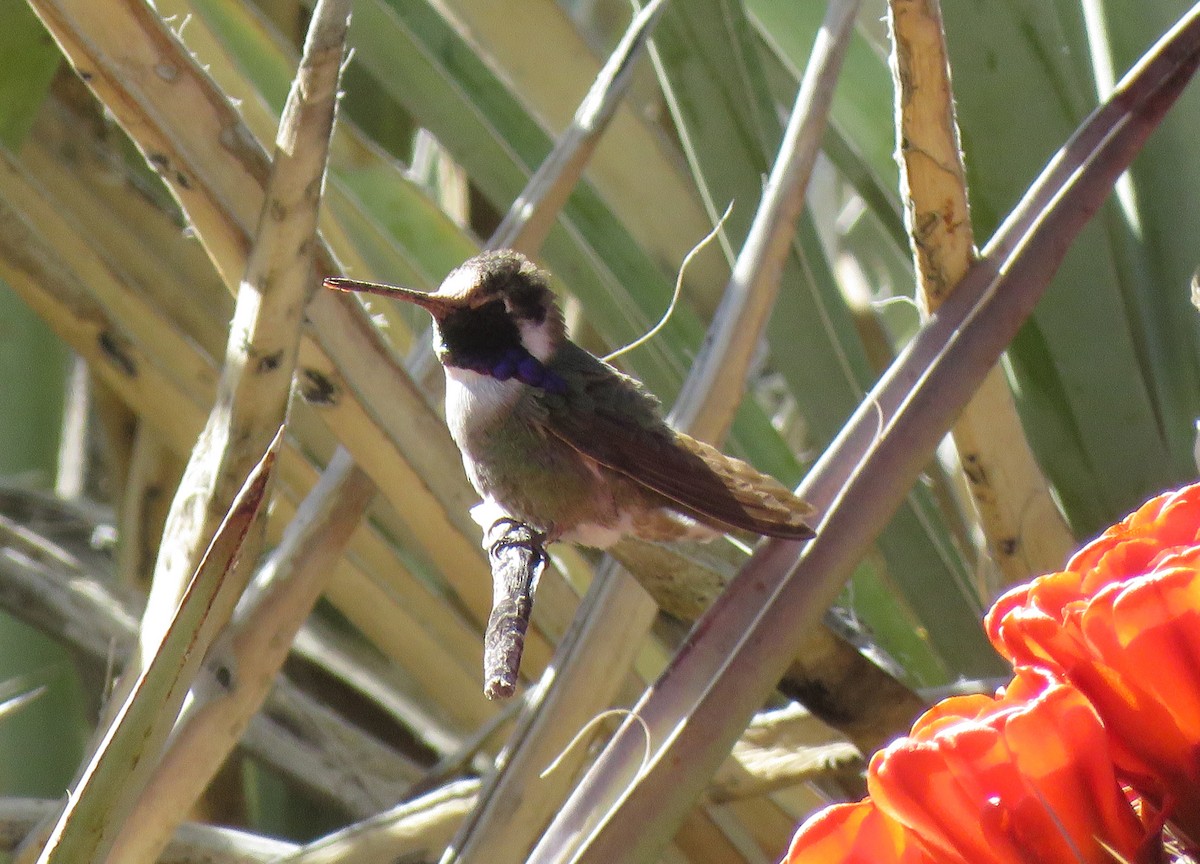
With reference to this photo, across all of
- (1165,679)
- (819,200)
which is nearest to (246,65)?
(819,200)

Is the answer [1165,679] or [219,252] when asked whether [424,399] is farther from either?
[1165,679]

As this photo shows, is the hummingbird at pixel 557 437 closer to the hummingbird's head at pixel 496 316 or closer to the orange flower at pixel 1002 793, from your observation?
the hummingbird's head at pixel 496 316

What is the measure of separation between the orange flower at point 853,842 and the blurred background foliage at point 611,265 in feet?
2.02

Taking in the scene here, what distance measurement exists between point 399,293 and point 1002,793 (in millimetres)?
380

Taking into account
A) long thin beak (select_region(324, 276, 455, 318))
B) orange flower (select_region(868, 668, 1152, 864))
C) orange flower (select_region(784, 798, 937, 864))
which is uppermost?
long thin beak (select_region(324, 276, 455, 318))

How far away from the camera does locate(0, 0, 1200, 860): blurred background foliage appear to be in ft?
3.93

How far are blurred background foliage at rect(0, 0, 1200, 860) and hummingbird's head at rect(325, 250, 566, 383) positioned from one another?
0.59 feet

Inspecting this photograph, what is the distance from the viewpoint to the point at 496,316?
845 mm

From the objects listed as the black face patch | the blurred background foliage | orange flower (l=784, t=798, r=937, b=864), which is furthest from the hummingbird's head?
orange flower (l=784, t=798, r=937, b=864)

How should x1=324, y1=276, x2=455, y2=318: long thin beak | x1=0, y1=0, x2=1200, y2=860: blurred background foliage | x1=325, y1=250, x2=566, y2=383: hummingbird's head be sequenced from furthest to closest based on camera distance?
x1=0, y1=0, x2=1200, y2=860: blurred background foliage, x1=325, y1=250, x2=566, y2=383: hummingbird's head, x1=324, y1=276, x2=455, y2=318: long thin beak

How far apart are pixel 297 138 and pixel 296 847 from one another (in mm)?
704

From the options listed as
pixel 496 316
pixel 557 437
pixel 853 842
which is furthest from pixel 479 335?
pixel 853 842

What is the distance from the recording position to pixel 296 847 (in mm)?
1182

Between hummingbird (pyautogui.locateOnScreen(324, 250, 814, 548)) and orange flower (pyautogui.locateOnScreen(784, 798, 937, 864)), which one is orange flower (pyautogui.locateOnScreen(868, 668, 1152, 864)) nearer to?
orange flower (pyautogui.locateOnScreen(784, 798, 937, 864))
